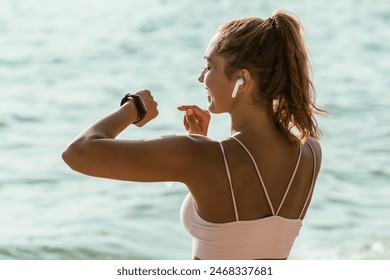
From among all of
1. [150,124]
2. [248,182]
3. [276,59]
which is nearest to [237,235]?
[248,182]

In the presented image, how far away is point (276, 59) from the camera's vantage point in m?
2.27

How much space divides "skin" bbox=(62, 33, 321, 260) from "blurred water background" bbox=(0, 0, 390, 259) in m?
4.49

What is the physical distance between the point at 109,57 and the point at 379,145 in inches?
179

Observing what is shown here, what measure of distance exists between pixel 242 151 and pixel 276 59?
10.4 inches

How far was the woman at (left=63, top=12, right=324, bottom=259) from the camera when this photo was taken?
2123 mm

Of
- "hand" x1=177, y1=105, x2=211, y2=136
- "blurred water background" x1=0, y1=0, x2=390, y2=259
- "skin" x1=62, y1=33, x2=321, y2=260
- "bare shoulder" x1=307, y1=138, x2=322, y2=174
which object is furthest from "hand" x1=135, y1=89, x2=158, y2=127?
"blurred water background" x1=0, y1=0, x2=390, y2=259

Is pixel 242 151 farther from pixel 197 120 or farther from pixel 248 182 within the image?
pixel 197 120

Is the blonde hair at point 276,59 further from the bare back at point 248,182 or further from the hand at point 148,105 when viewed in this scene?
the hand at point 148,105

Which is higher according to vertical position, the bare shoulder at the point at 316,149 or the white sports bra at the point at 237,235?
the bare shoulder at the point at 316,149

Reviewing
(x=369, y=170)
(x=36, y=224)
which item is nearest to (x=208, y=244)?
(x=36, y=224)

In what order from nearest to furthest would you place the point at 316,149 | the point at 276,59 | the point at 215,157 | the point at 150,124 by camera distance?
the point at 215,157
the point at 276,59
the point at 316,149
the point at 150,124

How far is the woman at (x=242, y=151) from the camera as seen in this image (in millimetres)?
2123

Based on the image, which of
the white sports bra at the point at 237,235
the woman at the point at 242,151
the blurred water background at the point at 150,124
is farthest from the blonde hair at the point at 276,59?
the blurred water background at the point at 150,124
